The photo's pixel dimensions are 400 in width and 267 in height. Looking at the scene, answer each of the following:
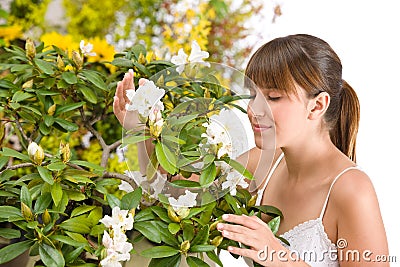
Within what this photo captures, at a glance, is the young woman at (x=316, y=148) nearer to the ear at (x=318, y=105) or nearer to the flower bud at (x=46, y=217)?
the ear at (x=318, y=105)

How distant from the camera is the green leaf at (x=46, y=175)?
41.4 inches

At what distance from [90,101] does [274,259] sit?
1.68ft

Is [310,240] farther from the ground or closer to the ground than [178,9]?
closer to the ground

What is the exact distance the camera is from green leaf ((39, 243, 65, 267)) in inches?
38.3

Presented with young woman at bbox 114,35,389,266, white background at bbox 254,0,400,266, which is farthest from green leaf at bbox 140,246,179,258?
white background at bbox 254,0,400,266

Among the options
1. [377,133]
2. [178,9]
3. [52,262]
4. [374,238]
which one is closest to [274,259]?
[374,238]

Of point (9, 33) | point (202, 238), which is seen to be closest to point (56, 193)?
point (202, 238)

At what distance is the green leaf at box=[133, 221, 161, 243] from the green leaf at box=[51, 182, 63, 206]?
0.45 ft

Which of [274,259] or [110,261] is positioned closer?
[110,261]

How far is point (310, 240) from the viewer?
1467mm

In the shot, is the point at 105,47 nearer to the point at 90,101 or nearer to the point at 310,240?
the point at 90,101

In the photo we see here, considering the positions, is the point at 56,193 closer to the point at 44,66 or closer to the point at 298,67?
the point at 44,66

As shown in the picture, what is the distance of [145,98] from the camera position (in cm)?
116

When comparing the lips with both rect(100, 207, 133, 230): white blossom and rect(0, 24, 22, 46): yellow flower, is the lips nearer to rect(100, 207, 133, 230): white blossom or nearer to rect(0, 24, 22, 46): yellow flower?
rect(100, 207, 133, 230): white blossom
